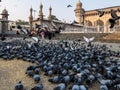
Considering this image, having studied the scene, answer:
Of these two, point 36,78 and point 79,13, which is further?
point 79,13

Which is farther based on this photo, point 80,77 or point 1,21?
point 1,21

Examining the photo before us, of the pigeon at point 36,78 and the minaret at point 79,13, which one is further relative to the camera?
the minaret at point 79,13

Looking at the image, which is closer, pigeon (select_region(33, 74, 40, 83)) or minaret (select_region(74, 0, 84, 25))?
pigeon (select_region(33, 74, 40, 83))

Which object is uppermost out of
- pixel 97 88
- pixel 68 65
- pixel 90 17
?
pixel 90 17

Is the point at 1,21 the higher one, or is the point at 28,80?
the point at 1,21

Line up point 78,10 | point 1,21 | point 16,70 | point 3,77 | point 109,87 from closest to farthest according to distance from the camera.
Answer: point 109,87
point 3,77
point 16,70
point 1,21
point 78,10

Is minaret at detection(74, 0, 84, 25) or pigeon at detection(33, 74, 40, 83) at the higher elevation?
minaret at detection(74, 0, 84, 25)

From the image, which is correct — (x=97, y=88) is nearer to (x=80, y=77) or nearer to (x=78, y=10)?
(x=80, y=77)

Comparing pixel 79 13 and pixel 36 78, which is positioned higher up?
pixel 79 13

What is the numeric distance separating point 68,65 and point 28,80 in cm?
82

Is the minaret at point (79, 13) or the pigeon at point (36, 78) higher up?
the minaret at point (79, 13)

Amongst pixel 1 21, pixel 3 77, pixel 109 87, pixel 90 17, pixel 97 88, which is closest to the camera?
pixel 109 87

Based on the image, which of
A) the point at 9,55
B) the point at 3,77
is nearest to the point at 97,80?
the point at 3,77

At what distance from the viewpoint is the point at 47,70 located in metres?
4.23
